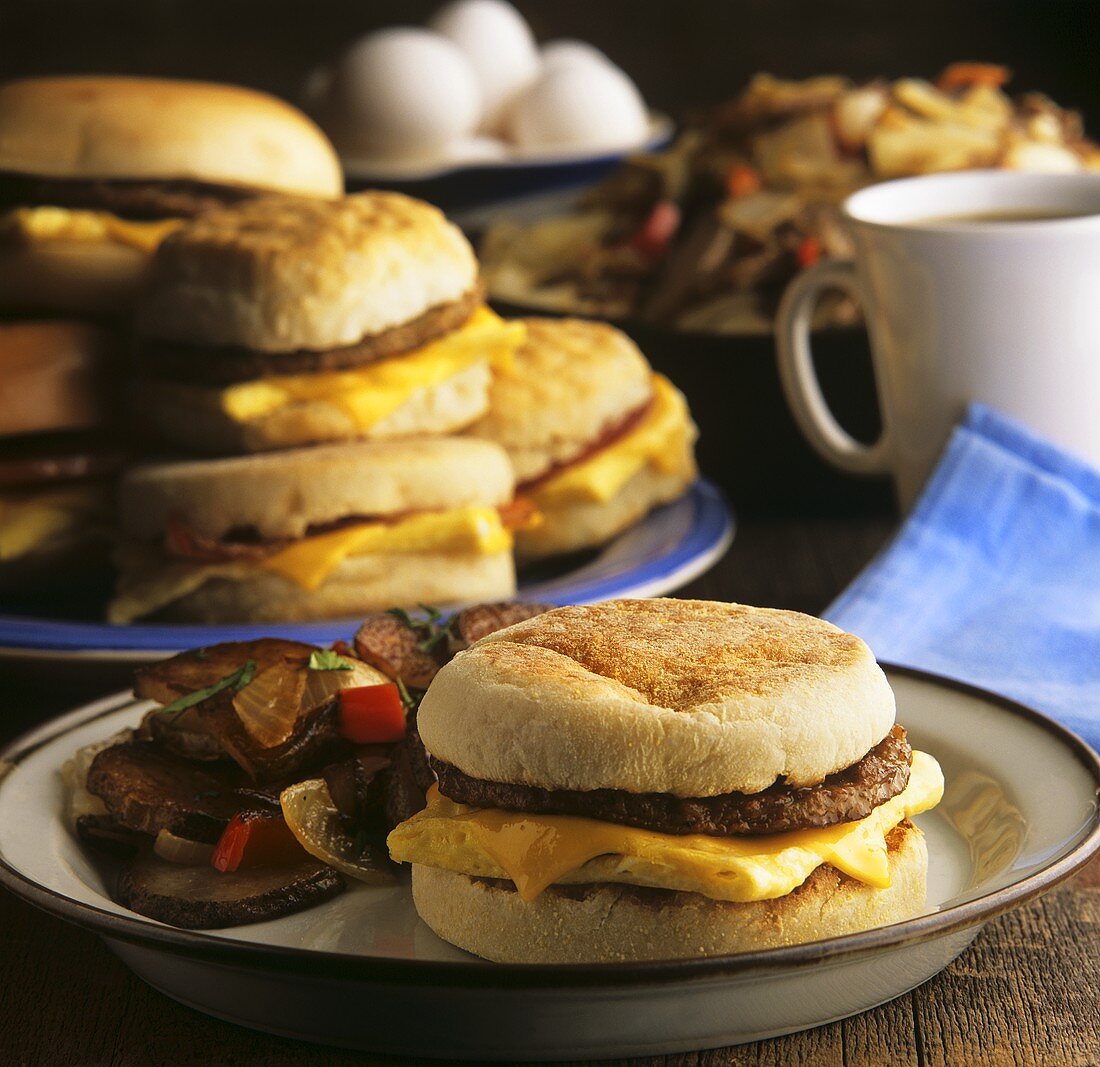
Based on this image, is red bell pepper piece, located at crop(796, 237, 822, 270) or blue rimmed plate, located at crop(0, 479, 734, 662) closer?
blue rimmed plate, located at crop(0, 479, 734, 662)

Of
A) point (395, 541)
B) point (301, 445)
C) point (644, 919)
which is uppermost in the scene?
point (644, 919)

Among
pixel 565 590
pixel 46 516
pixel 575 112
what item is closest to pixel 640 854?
pixel 565 590

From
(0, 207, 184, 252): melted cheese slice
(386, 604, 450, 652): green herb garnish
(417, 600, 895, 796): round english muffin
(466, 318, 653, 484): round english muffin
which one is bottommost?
(466, 318, 653, 484): round english muffin

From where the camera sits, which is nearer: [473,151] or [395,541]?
[395,541]

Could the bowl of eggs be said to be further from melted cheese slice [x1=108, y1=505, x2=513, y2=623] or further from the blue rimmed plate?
melted cheese slice [x1=108, y1=505, x2=513, y2=623]

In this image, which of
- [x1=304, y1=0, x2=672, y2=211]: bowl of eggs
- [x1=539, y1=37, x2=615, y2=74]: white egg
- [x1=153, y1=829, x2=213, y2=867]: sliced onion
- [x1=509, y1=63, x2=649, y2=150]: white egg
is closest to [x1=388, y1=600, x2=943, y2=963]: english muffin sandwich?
[x1=153, y1=829, x2=213, y2=867]: sliced onion

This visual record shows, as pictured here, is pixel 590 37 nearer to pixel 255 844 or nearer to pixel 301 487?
pixel 301 487

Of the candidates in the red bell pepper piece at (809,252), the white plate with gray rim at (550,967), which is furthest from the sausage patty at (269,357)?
the white plate with gray rim at (550,967)

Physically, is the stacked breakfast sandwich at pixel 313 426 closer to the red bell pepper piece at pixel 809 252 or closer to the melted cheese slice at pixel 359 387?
the melted cheese slice at pixel 359 387

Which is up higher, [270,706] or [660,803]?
[660,803]
